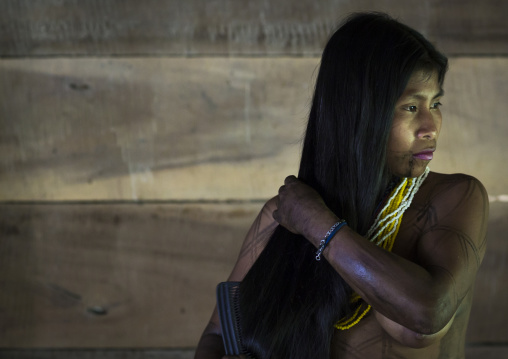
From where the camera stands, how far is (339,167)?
1111 millimetres

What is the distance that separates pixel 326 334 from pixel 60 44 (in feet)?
3.74

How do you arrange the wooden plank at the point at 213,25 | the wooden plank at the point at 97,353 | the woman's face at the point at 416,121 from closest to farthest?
the woman's face at the point at 416,121
the wooden plank at the point at 213,25
the wooden plank at the point at 97,353

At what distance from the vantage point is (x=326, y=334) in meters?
1.07

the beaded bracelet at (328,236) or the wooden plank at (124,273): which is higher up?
the beaded bracelet at (328,236)

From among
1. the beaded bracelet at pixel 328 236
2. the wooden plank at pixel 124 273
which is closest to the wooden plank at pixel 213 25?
the wooden plank at pixel 124 273

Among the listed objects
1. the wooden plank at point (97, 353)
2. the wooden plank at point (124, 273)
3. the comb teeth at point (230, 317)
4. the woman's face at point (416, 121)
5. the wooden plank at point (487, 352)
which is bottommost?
the wooden plank at point (97, 353)

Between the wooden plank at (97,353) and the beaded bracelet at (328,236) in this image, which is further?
the wooden plank at (97,353)

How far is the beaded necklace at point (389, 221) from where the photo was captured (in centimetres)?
109

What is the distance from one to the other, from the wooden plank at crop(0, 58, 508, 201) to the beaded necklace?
0.61 meters

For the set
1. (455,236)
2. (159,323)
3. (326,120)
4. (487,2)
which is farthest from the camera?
(159,323)

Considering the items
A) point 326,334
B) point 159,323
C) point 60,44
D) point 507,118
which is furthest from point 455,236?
point 60,44

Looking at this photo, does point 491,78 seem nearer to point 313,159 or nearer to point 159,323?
point 313,159

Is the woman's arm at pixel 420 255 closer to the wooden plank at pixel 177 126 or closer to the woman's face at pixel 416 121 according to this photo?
the woman's face at pixel 416 121

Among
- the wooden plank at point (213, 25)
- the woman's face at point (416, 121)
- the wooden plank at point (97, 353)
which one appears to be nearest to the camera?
the woman's face at point (416, 121)
